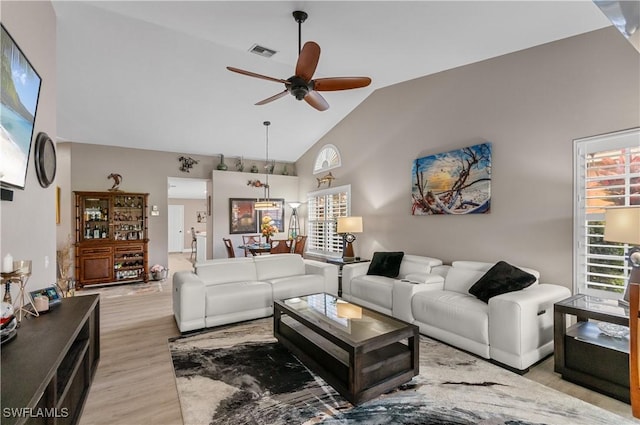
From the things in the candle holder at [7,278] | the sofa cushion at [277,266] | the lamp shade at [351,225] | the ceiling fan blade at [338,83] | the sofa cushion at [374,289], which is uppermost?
the ceiling fan blade at [338,83]

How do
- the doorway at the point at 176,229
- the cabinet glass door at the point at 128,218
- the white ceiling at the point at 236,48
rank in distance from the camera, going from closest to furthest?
the white ceiling at the point at 236,48 → the cabinet glass door at the point at 128,218 → the doorway at the point at 176,229

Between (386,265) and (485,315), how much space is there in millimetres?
1817

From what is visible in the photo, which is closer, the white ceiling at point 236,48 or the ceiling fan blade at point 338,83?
the white ceiling at point 236,48

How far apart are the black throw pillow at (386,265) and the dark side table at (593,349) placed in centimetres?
213

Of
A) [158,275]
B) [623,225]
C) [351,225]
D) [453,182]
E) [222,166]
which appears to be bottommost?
[158,275]

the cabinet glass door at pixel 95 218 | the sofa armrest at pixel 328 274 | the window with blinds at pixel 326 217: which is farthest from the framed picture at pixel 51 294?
the window with blinds at pixel 326 217

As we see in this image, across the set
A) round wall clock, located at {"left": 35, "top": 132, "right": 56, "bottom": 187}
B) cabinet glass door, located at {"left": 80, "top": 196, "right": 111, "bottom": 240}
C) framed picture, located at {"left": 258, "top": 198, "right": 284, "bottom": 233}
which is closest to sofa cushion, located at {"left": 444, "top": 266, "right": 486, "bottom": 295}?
round wall clock, located at {"left": 35, "top": 132, "right": 56, "bottom": 187}

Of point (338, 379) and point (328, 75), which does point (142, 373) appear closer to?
point (338, 379)

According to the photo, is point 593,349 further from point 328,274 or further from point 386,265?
point 328,274

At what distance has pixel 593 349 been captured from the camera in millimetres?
2447

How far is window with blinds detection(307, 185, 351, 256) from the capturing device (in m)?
6.52

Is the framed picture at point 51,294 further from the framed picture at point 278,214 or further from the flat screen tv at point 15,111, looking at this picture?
the framed picture at point 278,214

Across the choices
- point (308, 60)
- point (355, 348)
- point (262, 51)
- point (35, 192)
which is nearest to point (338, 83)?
point (308, 60)

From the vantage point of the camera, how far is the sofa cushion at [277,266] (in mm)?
4641
